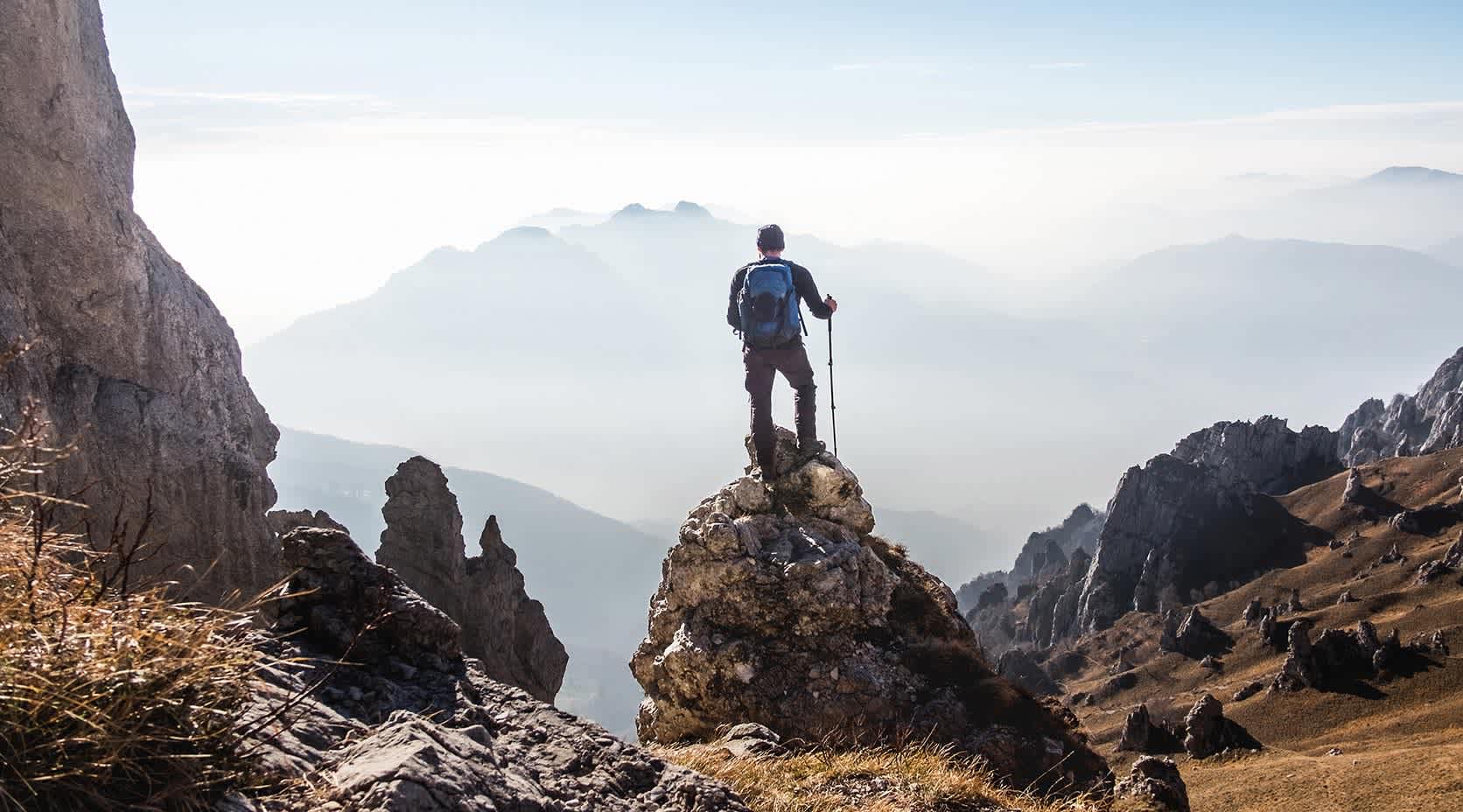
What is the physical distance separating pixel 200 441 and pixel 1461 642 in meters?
126

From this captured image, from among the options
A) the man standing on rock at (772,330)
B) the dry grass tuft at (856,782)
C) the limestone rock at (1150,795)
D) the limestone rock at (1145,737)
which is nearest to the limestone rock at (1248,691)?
the limestone rock at (1145,737)

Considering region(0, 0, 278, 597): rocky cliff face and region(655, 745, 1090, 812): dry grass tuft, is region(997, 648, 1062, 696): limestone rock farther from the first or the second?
region(655, 745, 1090, 812): dry grass tuft

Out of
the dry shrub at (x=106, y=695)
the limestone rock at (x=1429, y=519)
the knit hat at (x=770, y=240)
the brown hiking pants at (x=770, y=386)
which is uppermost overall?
the knit hat at (x=770, y=240)

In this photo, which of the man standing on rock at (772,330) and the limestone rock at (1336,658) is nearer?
the man standing on rock at (772,330)

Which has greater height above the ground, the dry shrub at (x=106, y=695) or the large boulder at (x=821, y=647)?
the dry shrub at (x=106, y=695)

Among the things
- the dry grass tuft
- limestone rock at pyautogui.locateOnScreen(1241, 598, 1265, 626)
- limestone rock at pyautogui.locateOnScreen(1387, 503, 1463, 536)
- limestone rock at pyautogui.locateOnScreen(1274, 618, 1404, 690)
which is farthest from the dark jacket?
limestone rock at pyautogui.locateOnScreen(1387, 503, 1463, 536)

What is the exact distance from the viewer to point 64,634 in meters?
4.76

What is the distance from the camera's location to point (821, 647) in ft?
54.7

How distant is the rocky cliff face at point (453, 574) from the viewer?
169ft

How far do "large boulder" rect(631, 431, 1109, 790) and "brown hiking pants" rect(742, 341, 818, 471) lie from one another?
85cm

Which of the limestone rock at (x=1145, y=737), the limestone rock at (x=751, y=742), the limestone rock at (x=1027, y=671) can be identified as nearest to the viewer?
the limestone rock at (x=751, y=742)

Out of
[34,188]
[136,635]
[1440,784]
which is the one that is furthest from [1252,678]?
[136,635]

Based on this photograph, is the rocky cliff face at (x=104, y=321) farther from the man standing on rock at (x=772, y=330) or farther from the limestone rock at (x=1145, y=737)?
the limestone rock at (x=1145, y=737)

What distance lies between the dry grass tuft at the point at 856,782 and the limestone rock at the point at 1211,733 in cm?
8426
